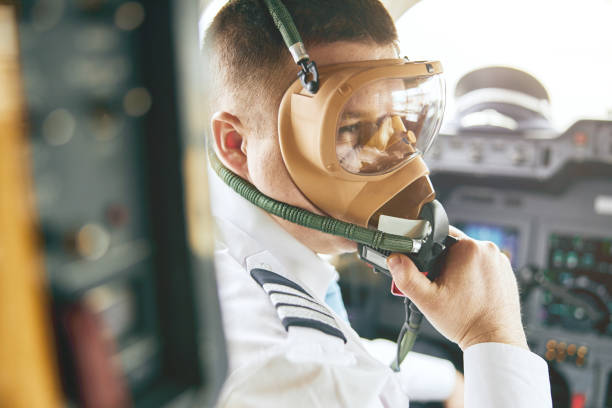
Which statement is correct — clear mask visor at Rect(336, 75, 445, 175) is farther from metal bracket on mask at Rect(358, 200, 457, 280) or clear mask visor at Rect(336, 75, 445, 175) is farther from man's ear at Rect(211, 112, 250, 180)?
man's ear at Rect(211, 112, 250, 180)

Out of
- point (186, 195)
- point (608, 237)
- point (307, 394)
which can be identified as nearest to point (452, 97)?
point (608, 237)

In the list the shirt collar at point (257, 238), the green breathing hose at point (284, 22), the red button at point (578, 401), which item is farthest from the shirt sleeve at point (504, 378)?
the red button at point (578, 401)

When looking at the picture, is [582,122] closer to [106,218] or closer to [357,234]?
[357,234]

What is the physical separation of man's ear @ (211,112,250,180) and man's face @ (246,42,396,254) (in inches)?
1.2

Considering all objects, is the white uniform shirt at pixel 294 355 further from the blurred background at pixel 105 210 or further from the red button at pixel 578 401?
the red button at pixel 578 401

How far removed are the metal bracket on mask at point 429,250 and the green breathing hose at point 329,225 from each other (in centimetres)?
5

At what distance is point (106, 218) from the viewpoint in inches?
14.3

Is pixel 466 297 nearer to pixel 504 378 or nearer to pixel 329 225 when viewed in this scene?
pixel 504 378

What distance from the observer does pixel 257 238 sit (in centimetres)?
123

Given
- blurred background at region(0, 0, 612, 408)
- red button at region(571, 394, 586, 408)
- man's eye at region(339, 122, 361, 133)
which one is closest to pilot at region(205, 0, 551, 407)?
man's eye at region(339, 122, 361, 133)

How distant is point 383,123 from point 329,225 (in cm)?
26

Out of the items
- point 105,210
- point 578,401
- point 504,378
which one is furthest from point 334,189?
point 578,401

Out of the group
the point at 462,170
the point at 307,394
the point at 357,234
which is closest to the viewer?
the point at 307,394

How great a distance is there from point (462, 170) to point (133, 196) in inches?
96.1
